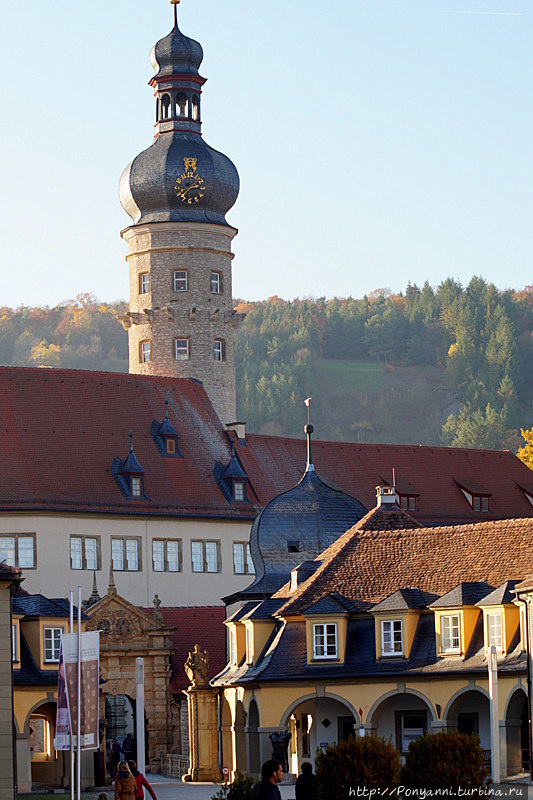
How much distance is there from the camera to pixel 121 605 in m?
65.3

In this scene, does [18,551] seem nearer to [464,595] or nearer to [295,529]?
[295,529]

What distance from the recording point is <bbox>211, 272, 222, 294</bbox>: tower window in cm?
8788

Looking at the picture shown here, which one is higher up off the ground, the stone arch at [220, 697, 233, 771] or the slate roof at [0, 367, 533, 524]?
the slate roof at [0, 367, 533, 524]

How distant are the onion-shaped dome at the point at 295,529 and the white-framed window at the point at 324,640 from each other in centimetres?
1023

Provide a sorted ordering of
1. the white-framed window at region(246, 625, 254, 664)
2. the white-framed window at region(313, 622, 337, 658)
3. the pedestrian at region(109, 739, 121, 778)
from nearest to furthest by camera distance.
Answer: the white-framed window at region(313, 622, 337, 658)
the white-framed window at region(246, 625, 254, 664)
the pedestrian at region(109, 739, 121, 778)

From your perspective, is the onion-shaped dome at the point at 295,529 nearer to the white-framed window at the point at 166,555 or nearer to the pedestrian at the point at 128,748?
the pedestrian at the point at 128,748

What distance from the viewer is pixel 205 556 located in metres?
77.4

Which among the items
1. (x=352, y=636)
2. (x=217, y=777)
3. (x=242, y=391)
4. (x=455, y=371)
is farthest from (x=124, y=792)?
(x=455, y=371)

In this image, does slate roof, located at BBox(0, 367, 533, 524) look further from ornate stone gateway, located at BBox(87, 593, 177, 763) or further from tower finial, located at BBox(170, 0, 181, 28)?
tower finial, located at BBox(170, 0, 181, 28)

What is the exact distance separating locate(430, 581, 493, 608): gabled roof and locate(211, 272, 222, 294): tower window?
1434 inches

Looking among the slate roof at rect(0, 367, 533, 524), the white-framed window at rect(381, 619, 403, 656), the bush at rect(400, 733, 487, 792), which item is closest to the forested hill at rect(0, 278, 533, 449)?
the slate roof at rect(0, 367, 533, 524)

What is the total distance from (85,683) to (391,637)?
13494mm

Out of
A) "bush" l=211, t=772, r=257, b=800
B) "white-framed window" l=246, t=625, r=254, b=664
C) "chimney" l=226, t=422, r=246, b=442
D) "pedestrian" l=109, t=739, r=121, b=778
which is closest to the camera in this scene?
"bush" l=211, t=772, r=257, b=800

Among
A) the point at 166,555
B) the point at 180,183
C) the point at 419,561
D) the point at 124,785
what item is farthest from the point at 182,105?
the point at 124,785
